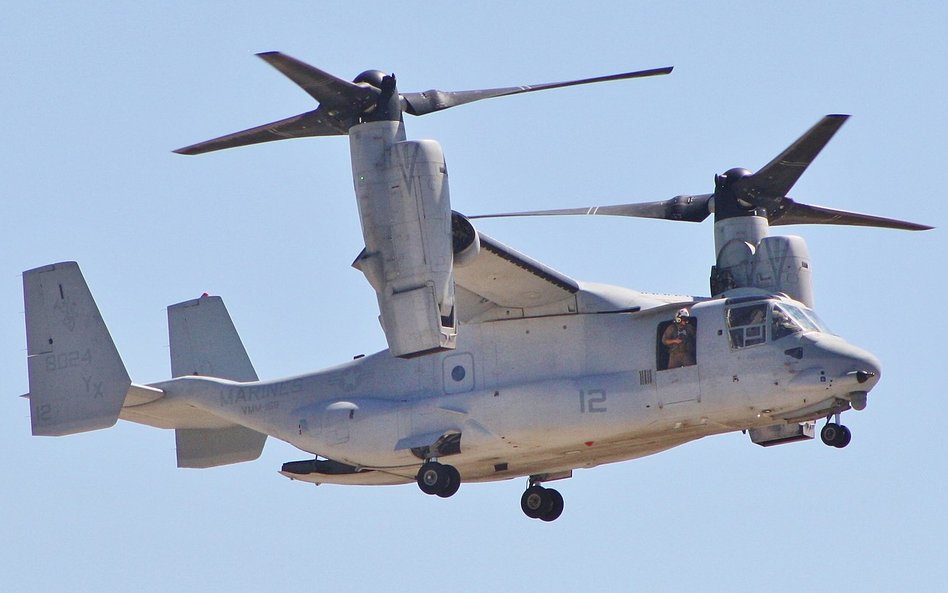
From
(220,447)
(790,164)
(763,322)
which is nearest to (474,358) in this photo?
(763,322)

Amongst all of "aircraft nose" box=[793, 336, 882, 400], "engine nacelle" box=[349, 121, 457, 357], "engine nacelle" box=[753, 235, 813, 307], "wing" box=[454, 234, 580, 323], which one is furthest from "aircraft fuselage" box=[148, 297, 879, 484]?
"engine nacelle" box=[349, 121, 457, 357]

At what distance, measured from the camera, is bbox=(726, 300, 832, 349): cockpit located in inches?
946

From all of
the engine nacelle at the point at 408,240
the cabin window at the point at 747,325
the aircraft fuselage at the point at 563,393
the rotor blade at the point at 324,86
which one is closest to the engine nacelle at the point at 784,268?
the aircraft fuselage at the point at 563,393

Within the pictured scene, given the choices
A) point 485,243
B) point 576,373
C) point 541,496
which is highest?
point 485,243

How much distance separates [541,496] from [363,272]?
6289 millimetres

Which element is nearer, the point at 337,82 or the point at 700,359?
the point at 337,82

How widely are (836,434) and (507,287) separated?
478 cm

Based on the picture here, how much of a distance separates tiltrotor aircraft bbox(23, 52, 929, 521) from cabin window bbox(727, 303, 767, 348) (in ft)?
0.08

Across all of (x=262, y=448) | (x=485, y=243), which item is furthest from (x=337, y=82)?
(x=262, y=448)

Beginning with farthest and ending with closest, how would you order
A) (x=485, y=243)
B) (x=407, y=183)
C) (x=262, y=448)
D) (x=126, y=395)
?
1. (x=262, y=448)
2. (x=126, y=395)
3. (x=485, y=243)
4. (x=407, y=183)

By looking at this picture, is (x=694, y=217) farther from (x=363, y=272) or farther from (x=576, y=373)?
(x=363, y=272)

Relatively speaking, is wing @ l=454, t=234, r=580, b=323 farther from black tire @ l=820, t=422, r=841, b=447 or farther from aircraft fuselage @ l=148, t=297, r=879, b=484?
black tire @ l=820, t=422, r=841, b=447

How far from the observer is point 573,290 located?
25047 millimetres

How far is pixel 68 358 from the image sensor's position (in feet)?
85.0
